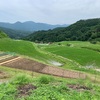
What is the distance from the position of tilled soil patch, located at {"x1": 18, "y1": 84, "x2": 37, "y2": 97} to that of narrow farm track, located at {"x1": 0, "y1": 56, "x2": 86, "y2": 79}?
17949 millimetres

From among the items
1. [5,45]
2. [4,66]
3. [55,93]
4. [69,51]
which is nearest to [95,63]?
[69,51]

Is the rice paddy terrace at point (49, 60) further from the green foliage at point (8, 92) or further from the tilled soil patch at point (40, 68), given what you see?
the green foliage at point (8, 92)

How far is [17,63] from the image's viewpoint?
37.3 m

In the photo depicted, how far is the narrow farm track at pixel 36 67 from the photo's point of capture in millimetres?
34062

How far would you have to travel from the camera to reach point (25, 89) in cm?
1472

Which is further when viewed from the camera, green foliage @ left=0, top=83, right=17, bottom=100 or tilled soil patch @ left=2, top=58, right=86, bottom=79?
tilled soil patch @ left=2, top=58, right=86, bottom=79

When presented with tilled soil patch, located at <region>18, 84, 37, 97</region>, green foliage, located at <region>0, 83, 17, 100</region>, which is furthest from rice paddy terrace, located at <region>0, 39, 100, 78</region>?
green foliage, located at <region>0, 83, 17, 100</region>

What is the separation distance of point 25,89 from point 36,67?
73.1ft

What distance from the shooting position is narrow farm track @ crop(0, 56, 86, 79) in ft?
112

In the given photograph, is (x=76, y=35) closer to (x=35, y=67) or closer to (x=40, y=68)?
(x=35, y=67)

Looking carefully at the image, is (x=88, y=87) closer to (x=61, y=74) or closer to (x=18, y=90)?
(x=18, y=90)

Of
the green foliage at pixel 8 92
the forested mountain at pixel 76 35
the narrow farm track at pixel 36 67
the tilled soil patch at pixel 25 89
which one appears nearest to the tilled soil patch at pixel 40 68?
the narrow farm track at pixel 36 67

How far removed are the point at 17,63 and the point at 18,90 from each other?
75.3ft

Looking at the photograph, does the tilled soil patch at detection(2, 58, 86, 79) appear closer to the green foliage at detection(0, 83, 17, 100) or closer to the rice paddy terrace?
the rice paddy terrace
